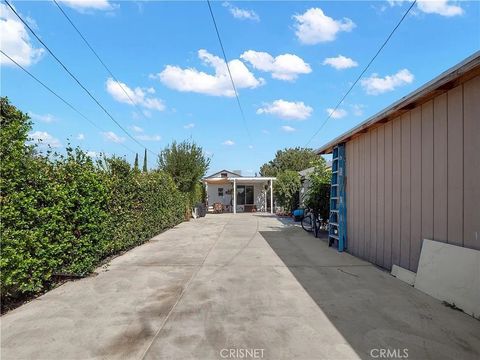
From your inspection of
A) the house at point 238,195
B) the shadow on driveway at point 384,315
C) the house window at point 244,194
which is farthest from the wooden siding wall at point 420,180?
the house window at point 244,194

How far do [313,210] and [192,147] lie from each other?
854cm

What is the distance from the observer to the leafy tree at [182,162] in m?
17.0

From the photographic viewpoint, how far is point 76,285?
490 cm

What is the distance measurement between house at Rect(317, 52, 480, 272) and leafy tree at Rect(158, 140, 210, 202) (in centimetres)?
1075

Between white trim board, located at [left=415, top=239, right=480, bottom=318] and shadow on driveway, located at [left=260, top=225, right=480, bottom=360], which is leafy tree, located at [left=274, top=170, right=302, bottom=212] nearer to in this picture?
shadow on driveway, located at [left=260, top=225, right=480, bottom=360]

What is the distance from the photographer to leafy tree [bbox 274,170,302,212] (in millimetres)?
18528

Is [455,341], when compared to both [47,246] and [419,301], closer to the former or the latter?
[419,301]

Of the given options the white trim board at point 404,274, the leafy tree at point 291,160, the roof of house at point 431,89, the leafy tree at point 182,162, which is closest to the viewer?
the roof of house at point 431,89

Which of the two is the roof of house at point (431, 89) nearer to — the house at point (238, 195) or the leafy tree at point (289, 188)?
the leafy tree at point (289, 188)

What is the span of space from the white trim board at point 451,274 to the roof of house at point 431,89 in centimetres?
→ 202

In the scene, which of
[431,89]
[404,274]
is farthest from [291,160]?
[431,89]

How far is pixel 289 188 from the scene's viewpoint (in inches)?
732

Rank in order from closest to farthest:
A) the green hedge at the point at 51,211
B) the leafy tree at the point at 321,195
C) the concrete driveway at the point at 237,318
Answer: the concrete driveway at the point at 237,318 → the green hedge at the point at 51,211 → the leafy tree at the point at 321,195

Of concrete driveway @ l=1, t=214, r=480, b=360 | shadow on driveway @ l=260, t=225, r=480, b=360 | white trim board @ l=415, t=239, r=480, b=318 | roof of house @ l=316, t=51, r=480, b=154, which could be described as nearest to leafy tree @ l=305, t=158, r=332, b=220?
roof of house @ l=316, t=51, r=480, b=154
